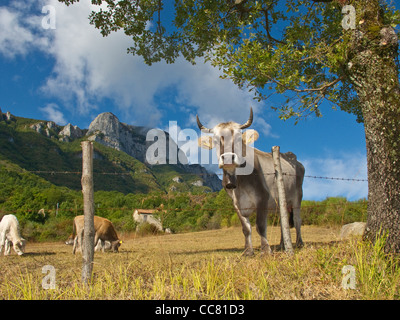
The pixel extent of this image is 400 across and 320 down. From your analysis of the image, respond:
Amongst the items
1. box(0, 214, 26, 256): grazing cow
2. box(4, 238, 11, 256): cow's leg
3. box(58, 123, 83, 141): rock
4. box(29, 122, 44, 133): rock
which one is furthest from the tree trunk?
box(58, 123, 83, 141): rock

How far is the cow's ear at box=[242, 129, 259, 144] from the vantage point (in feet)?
26.5

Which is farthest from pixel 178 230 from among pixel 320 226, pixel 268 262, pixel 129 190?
pixel 129 190

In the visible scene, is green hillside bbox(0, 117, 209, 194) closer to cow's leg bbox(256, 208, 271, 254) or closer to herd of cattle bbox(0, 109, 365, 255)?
herd of cattle bbox(0, 109, 365, 255)

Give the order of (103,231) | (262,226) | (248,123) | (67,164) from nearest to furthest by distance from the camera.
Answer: (248,123)
(262,226)
(103,231)
(67,164)

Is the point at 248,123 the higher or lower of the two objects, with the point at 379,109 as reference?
higher

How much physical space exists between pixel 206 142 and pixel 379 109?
11.8 ft

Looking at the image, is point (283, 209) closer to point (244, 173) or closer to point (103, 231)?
point (244, 173)

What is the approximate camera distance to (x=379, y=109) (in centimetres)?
636

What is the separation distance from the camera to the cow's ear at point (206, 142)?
7.96m

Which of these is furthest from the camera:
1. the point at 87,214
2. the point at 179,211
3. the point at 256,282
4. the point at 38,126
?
the point at 38,126

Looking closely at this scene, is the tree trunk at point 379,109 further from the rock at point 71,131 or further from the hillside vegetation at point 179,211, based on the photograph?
the rock at point 71,131

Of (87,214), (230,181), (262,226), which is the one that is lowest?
(262,226)

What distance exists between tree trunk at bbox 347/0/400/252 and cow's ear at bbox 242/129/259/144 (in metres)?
2.35

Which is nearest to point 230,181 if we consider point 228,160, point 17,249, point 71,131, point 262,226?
point 228,160
